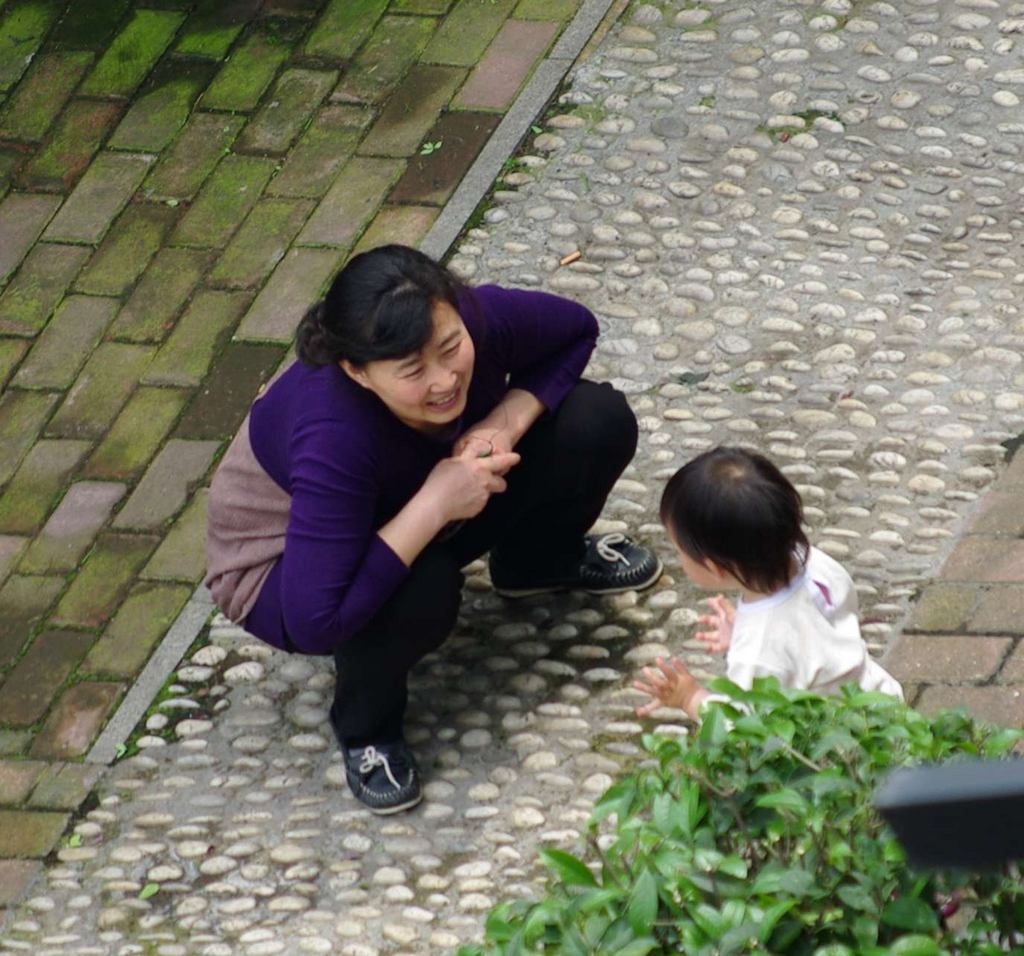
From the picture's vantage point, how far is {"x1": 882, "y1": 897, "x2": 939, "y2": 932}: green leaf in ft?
6.82

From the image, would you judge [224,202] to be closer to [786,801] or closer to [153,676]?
[153,676]

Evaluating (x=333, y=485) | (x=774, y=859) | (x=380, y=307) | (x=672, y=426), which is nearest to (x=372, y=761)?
(x=333, y=485)

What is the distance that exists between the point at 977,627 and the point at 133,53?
12.8 ft

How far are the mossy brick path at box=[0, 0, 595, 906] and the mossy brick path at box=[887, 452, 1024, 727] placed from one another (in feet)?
6.16

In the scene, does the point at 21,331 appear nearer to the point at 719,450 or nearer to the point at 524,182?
the point at 524,182

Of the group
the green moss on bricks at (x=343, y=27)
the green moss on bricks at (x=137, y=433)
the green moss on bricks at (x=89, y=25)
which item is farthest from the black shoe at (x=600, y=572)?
the green moss on bricks at (x=89, y=25)

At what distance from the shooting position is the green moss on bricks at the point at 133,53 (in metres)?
6.32

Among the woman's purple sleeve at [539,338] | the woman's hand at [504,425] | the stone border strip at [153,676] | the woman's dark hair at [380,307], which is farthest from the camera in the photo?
the stone border strip at [153,676]

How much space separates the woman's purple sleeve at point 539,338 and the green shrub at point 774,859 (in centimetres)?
163

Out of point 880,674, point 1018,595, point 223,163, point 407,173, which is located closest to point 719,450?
point 880,674

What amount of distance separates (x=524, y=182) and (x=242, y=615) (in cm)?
221

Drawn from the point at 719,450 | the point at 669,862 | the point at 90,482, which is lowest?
the point at 90,482

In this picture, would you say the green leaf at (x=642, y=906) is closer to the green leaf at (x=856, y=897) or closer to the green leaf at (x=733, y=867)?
the green leaf at (x=733, y=867)

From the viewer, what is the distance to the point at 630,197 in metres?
5.50
